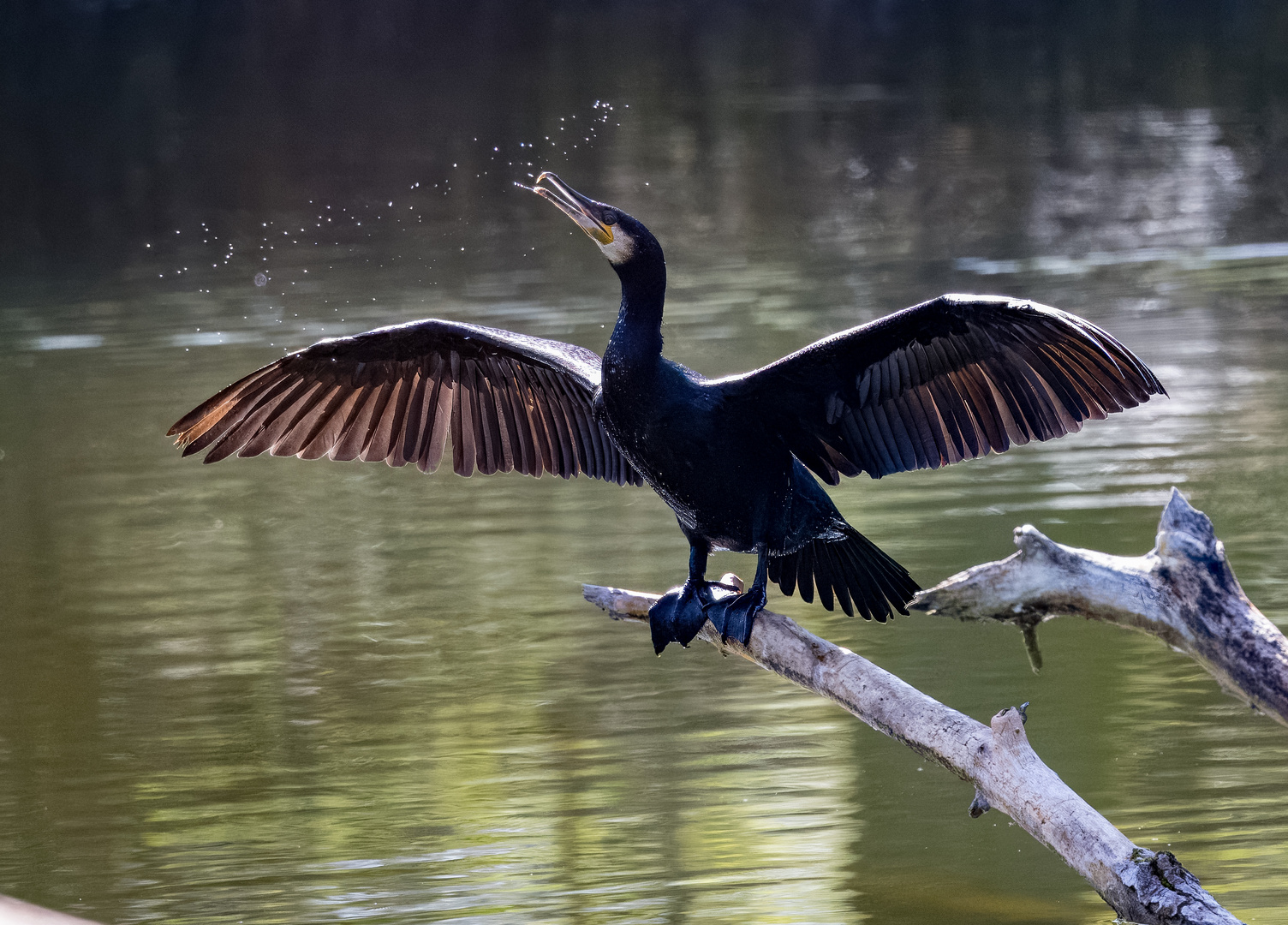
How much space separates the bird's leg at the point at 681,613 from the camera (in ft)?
10.5

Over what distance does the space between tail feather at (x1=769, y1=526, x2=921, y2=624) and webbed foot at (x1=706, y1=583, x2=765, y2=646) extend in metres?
0.10

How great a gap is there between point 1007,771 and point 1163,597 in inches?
22.3

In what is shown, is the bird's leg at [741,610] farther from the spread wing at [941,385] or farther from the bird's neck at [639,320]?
the bird's neck at [639,320]

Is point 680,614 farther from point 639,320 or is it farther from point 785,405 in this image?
point 639,320

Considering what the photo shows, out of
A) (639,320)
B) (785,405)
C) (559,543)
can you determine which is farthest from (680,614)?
(559,543)

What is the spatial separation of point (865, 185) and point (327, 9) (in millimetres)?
9539

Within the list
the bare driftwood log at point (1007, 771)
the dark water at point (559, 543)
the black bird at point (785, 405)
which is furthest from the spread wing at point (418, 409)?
the dark water at point (559, 543)

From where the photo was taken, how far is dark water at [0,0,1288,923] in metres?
3.80

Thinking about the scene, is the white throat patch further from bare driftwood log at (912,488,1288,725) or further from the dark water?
the dark water

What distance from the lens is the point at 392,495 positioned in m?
7.08

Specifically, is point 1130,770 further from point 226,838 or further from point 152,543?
point 152,543

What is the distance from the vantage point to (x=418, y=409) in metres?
3.75

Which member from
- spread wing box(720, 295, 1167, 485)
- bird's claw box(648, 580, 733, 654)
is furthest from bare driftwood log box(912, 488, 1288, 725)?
bird's claw box(648, 580, 733, 654)

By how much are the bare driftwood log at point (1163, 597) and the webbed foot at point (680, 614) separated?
0.42m
